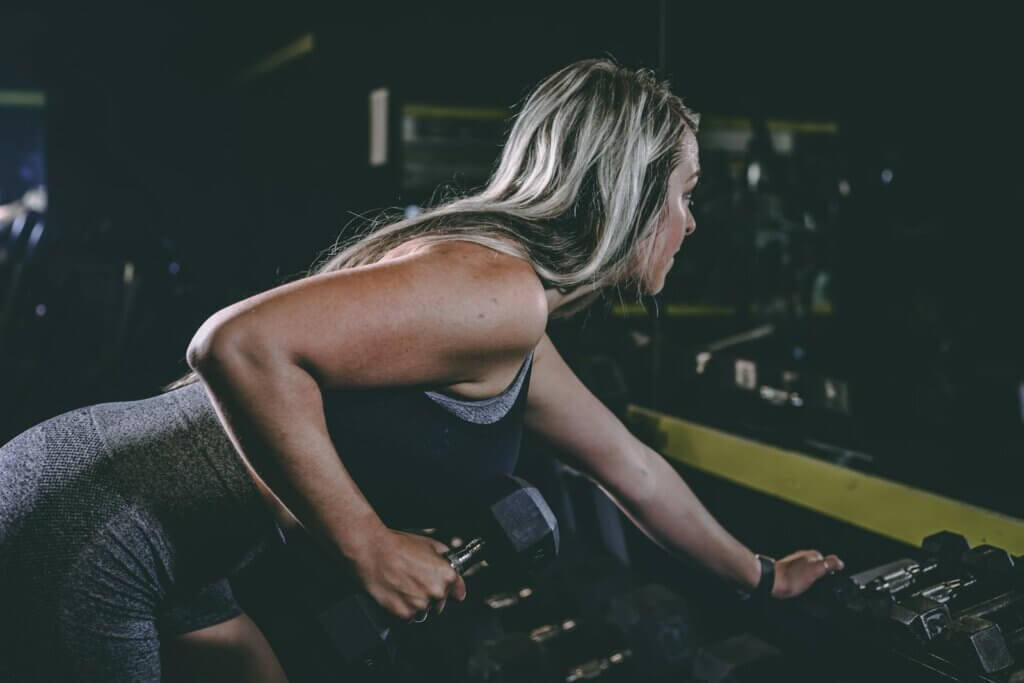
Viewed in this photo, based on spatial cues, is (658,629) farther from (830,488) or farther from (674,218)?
(674,218)

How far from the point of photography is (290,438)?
36.0 inches

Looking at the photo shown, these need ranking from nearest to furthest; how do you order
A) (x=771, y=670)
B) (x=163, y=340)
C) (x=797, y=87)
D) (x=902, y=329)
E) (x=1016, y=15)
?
(x=771, y=670) → (x=1016, y=15) → (x=902, y=329) → (x=163, y=340) → (x=797, y=87)

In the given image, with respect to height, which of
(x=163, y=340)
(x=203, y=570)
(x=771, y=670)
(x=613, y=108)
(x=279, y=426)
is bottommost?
(x=163, y=340)

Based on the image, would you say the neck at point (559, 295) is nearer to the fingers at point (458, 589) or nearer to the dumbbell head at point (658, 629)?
the fingers at point (458, 589)

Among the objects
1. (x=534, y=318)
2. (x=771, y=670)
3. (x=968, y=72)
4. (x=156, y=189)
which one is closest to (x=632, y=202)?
(x=534, y=318)

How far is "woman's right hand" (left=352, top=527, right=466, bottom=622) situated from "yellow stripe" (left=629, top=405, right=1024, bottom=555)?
0.88 meters

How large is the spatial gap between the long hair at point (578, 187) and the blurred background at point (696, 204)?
0.96 feet

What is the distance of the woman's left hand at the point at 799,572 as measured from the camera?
1.42 meters

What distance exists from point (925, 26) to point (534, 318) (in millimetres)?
2583

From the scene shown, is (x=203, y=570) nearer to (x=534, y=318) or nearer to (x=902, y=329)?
(x=534, y=318)

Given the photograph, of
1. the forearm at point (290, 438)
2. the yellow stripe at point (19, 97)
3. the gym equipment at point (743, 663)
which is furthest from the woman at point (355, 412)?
the yellow stripe at point (19, 97)

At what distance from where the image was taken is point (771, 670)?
1.59 meters

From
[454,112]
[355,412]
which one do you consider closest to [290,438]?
[355,412]

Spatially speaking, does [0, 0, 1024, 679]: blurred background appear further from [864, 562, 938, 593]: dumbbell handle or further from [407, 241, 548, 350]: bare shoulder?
[407, 241, 548, 350]: bare shoulder
